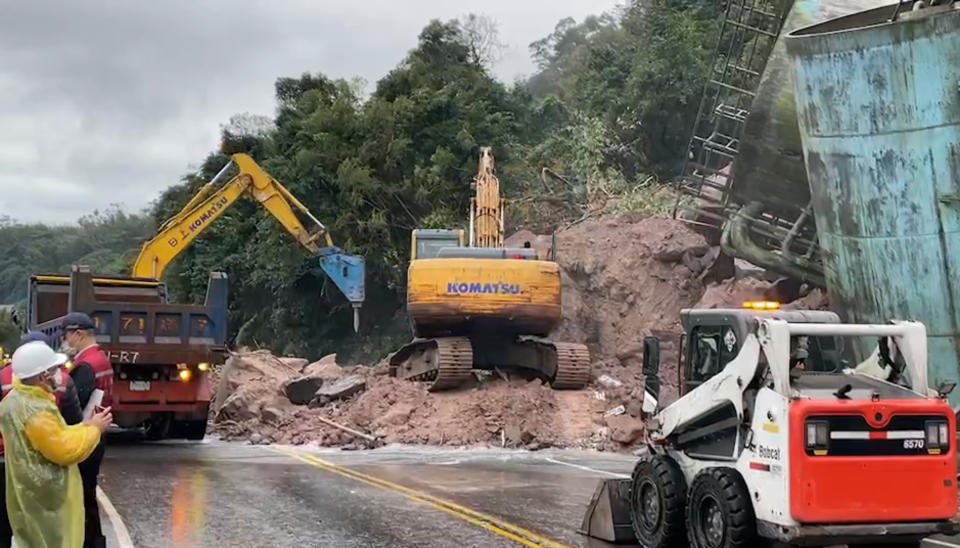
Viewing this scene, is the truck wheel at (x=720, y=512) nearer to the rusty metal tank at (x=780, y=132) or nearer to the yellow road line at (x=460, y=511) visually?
the yellow road line at (x=460, y=511)

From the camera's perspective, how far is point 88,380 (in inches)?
282

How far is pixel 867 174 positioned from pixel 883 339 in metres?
7.84

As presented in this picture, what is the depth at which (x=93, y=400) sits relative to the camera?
261 inches

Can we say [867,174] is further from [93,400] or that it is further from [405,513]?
[93,400]

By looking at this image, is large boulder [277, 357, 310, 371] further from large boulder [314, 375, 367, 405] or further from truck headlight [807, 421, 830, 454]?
truck headlight [807, 421, 830, 454]

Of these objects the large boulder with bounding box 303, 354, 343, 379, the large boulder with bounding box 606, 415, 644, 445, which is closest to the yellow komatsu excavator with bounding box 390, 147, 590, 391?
the large boulder with bounding box 606, 415, 644, 445

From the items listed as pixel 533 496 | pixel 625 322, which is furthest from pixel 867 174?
pixel 625 322

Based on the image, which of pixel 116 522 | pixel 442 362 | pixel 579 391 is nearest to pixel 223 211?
pixel 442 362

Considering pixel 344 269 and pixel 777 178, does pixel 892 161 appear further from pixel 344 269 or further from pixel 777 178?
pixel 344 269

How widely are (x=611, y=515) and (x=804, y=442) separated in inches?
96.3

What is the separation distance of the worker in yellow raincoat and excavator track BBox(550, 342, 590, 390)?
13.8 meters

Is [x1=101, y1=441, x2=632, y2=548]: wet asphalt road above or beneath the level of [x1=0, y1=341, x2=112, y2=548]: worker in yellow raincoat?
beneath

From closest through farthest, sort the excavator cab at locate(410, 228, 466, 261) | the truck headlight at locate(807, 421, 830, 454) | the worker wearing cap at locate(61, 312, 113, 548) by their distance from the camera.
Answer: the truck headlight at locate(807, 421, 830, 454) < the worker wearing cap at locate(61, 312, 113, 548) < the excavator cab at locate(410, 228, 466, 261)

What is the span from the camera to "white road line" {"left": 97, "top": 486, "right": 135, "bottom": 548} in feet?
28.2
